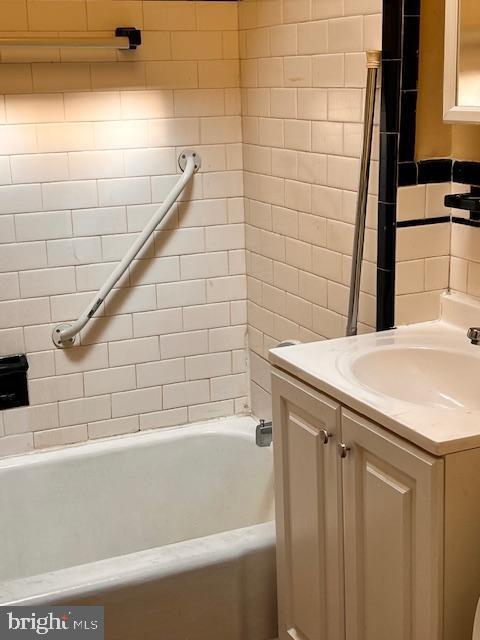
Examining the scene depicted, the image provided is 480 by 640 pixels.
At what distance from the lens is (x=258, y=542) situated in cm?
237

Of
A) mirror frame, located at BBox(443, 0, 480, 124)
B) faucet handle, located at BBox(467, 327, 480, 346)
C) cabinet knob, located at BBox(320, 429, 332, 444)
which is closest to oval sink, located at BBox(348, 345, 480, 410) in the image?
faucet handle, located at BBox(467, 327, 480, 346)

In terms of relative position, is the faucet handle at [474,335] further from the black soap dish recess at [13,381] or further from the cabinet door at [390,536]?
the black soap dish recess at [13,381]

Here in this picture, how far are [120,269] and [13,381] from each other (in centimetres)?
51

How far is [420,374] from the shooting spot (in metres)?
2.13

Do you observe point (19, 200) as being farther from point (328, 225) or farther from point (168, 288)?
point (328, 225)

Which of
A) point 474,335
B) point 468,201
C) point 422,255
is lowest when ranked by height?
point 474,335

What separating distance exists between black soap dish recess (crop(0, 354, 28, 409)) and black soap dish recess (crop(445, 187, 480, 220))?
1.49m

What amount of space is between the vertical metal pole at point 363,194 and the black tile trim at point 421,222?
97mm

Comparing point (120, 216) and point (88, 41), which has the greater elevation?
point (88, 41)

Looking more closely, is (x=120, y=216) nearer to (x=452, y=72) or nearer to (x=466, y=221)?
(x=466, y=221)

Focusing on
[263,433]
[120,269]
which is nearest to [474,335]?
[263,433]

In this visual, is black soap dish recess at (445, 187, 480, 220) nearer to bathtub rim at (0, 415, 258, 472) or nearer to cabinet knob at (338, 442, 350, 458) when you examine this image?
cabinet knob at (338, 442, 350, 458)

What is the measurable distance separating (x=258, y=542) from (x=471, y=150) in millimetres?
1171

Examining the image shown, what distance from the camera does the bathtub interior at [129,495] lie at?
2893 mm
